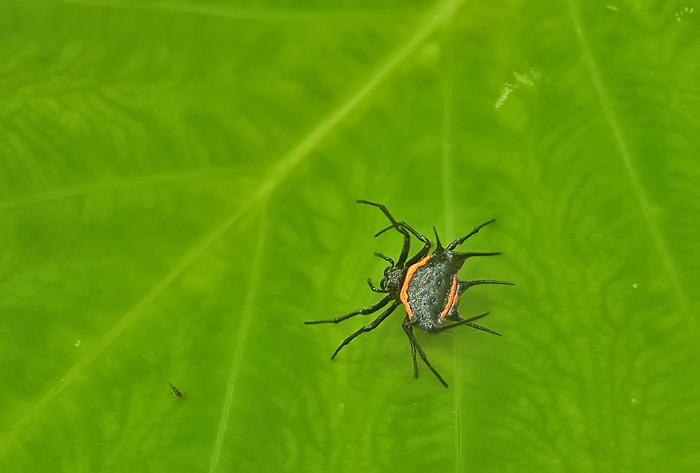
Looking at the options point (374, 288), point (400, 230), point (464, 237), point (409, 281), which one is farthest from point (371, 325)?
point (464, 237)

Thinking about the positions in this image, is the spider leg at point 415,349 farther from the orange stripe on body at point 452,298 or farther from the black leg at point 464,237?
the black leg at point 464,237

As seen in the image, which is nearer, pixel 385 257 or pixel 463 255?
pixel 463 255

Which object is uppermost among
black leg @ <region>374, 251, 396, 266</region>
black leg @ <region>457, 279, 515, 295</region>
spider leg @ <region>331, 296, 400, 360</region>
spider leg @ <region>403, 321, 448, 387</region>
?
black leg @ <region>457, 279, 515, 295</region>

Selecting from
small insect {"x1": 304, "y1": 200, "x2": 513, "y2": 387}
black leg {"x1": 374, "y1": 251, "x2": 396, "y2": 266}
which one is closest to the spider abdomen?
small insect {"x1": 304, "y1": 200, "x2": 513, "y2": 387}

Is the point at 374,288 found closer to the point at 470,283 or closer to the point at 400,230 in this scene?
the point at 400,230

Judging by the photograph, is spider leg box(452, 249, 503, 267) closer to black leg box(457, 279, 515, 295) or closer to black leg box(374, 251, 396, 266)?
black leg box(457, 279, 515, 295)

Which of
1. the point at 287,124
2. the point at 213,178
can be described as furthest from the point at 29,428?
the point at 287,124
